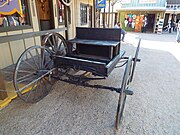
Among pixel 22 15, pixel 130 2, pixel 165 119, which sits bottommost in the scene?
pixel 165 119

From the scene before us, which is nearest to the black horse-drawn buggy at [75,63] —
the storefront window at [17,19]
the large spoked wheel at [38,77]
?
the large spoked wheel at [38,77]

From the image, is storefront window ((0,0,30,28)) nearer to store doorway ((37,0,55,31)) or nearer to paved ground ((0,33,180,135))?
store doorway ((37,0,55,31))

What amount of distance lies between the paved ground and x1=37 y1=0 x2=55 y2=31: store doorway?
2.50 m

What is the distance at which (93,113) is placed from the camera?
90.1 inches

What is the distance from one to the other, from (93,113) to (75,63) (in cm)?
87

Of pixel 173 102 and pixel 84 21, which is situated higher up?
pixel 84 21

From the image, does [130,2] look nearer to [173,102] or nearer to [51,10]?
[51,10]

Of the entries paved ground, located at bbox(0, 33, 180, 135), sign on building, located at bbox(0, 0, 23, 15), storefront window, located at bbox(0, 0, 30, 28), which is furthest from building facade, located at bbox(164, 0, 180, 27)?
sign on building, located at bbox(0, 0, 23, 15)

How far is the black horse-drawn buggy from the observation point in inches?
85.0

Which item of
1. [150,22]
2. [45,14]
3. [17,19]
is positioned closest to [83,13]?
[45,14]

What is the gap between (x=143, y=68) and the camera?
4328 mm

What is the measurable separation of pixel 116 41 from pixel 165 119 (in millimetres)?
1565

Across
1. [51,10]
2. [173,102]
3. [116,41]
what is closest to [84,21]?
[51,10]

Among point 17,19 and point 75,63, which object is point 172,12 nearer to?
point 17,19
